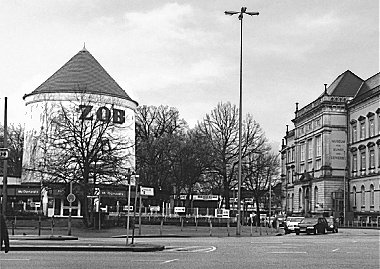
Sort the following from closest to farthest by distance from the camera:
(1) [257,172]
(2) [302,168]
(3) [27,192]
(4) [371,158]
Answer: (3) [27,192]
(1) [257,172]
(4) [371,158]
(2) [302,168]

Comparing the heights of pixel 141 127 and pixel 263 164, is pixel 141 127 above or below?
above

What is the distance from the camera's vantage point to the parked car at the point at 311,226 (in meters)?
53.9

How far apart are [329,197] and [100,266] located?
9161 centimetres

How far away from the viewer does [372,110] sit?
319 feet

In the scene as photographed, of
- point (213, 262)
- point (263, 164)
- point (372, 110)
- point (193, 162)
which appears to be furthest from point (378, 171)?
point (213, 262)

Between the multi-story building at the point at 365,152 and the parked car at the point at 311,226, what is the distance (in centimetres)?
3642

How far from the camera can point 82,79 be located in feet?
288

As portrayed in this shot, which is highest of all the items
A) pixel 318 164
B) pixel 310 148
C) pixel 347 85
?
pixel 347 85

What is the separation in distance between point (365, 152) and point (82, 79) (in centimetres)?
4295

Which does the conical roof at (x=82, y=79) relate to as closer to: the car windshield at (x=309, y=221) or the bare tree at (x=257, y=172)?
the bare tree at (x=257, y=172)

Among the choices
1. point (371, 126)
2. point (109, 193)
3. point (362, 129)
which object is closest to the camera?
point (109, 193)

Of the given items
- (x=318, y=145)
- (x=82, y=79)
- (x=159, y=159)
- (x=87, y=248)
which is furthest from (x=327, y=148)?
(x=87, y=248)

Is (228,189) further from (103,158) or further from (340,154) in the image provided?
(340,154)

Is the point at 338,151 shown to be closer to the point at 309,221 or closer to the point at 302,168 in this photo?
the point at 302,168
